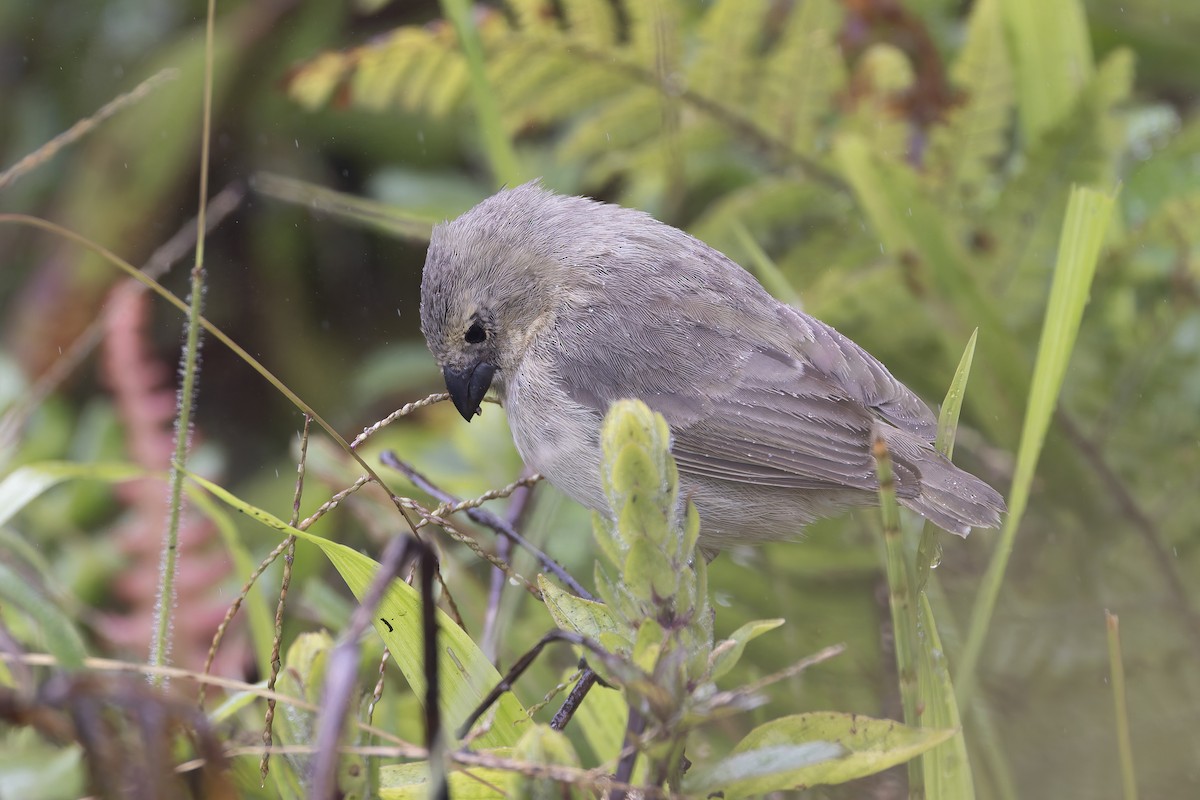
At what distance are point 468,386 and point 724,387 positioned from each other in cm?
59

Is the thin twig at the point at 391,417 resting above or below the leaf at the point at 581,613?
above

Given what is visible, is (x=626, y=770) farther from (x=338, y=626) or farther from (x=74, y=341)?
(x=74, y=341)

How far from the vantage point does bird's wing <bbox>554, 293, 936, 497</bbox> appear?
8.24ft

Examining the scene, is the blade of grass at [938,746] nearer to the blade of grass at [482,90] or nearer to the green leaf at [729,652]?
the green leaf at [729,652]

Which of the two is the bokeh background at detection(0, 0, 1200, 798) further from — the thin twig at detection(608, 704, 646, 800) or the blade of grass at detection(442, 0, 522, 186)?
the thin twig at detection(608, 704, 646, 800)

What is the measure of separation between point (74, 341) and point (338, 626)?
2002 mm

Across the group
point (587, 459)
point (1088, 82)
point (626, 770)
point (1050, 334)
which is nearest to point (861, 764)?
point (626, 770)

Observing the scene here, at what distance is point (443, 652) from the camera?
155 centimetres

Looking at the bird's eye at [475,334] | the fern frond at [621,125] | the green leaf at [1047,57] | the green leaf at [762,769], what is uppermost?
the green leaf at [1047,57]

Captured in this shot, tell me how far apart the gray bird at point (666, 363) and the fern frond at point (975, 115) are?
928mm

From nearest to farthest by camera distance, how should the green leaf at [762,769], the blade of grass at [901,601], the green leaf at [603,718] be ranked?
the green leaf at [762,769], the blade of grass at [901,601], the green leaf at [603,718]

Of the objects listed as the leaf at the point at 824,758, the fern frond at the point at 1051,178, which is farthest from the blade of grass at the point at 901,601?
the fern frond at the point at 1051,178

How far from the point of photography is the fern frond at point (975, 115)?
3.25m

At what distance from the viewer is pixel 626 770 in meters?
1.18
